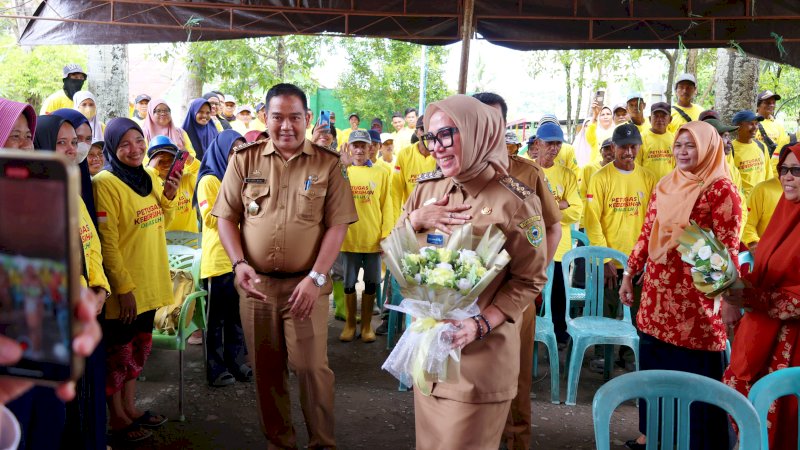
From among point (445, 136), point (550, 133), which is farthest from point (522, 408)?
point (550, 133)

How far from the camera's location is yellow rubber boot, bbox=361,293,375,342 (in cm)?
595

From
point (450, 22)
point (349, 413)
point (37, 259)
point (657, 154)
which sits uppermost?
point (450, 22)

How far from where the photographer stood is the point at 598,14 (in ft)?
20.6

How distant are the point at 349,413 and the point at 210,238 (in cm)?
161

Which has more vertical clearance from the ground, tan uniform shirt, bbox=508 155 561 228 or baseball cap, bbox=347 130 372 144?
baseball cap, bbox=347 130 372 144

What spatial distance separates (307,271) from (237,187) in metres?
0.60

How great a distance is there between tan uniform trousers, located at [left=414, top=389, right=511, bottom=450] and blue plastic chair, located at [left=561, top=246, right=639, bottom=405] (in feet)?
7.46

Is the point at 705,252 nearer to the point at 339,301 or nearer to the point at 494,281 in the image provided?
the point at 494,281

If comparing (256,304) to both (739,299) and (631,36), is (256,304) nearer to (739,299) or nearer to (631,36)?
(739,299)

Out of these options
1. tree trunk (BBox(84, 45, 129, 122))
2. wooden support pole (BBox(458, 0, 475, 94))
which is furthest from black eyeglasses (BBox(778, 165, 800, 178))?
tree trunk (BBox(84, 45, 129, 122))

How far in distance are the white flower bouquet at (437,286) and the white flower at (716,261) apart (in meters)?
1.20

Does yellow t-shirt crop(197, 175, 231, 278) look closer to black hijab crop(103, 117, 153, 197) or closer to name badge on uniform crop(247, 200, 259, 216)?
black hijab crop(103, 117, 153, 197)

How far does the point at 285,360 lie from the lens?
11.6ft

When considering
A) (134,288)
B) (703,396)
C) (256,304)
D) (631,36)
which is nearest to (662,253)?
(703,396)
